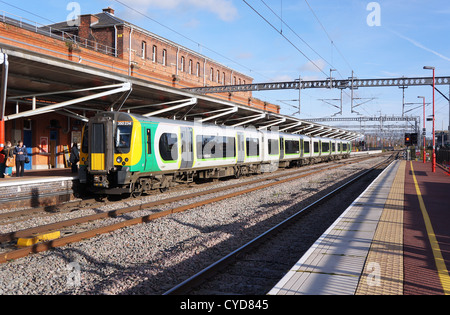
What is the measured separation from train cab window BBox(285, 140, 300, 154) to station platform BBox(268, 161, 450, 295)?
18308 millimetres

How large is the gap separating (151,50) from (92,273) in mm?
36438

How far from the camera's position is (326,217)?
10.5 meters

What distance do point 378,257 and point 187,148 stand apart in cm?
1085

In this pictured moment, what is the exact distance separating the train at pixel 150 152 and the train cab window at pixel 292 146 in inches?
318

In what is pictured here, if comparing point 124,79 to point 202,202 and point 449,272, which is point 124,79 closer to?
point 202,202

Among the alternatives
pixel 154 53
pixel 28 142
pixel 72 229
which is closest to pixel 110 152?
pixel 72 229

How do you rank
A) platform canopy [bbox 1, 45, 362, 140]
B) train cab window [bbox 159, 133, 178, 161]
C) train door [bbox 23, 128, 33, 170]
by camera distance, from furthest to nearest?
train door [bbox 23, 128, 33, 170] → train cab window [bbox 159, 133, 178, 161] → platform canopy [bbox 1, 45, 362, 140]

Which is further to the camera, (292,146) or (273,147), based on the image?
(292,146)

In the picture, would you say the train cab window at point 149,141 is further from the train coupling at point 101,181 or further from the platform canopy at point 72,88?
the platform canopy at point 72,88

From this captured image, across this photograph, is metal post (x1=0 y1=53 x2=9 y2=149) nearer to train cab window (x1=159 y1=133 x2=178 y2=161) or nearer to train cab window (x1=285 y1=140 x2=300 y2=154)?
train cab window (x1=159 y1=133 x2=178 y2=161)

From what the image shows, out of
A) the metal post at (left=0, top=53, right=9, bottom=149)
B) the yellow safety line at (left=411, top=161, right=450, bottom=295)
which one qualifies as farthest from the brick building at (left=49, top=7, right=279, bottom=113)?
the yellow safety line at (left=411, top=161, right=450, bottom=295)

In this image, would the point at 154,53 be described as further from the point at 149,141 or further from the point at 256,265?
the point at 256,265

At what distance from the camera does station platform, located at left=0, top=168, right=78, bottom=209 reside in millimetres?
11430

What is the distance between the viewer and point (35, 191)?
12.1 metres
